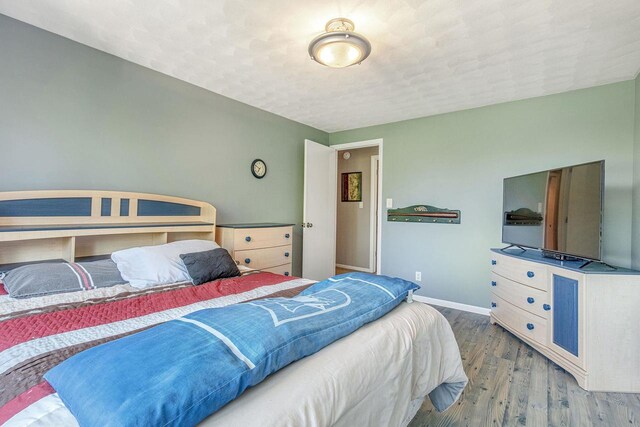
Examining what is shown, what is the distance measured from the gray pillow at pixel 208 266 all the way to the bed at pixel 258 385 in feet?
0.31

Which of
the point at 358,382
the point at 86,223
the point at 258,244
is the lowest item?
the point at 358,382

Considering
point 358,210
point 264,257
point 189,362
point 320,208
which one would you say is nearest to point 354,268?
point 358,210

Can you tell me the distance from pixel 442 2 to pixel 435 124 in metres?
2.10

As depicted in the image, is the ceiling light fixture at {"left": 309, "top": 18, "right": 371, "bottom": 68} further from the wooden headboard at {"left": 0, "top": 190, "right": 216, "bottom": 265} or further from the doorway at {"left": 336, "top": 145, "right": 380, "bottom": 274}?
the doorway at {"left": 336, "top": 145, "right": 380, "bottom": 274}

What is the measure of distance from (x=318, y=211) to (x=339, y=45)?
2547mm

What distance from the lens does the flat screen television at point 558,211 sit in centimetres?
214

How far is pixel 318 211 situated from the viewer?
4293 millimetres

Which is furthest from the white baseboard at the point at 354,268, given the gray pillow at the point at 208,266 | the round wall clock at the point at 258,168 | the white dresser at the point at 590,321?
the gray pillow at the point at 208,266

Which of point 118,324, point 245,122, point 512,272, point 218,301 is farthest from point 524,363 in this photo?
point 245,122

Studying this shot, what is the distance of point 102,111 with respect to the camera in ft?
7.95

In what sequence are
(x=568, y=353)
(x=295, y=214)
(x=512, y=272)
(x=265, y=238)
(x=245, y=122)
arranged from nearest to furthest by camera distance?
(x=568, y=353) → (x=512, y=272) → (x=265, y=238) → (x=245, y=122) → (x=295, y=214)

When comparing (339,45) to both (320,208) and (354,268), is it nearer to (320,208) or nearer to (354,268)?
(320,208)

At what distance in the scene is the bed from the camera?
77 centimetres

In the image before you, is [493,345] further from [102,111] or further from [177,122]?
[102,111]
